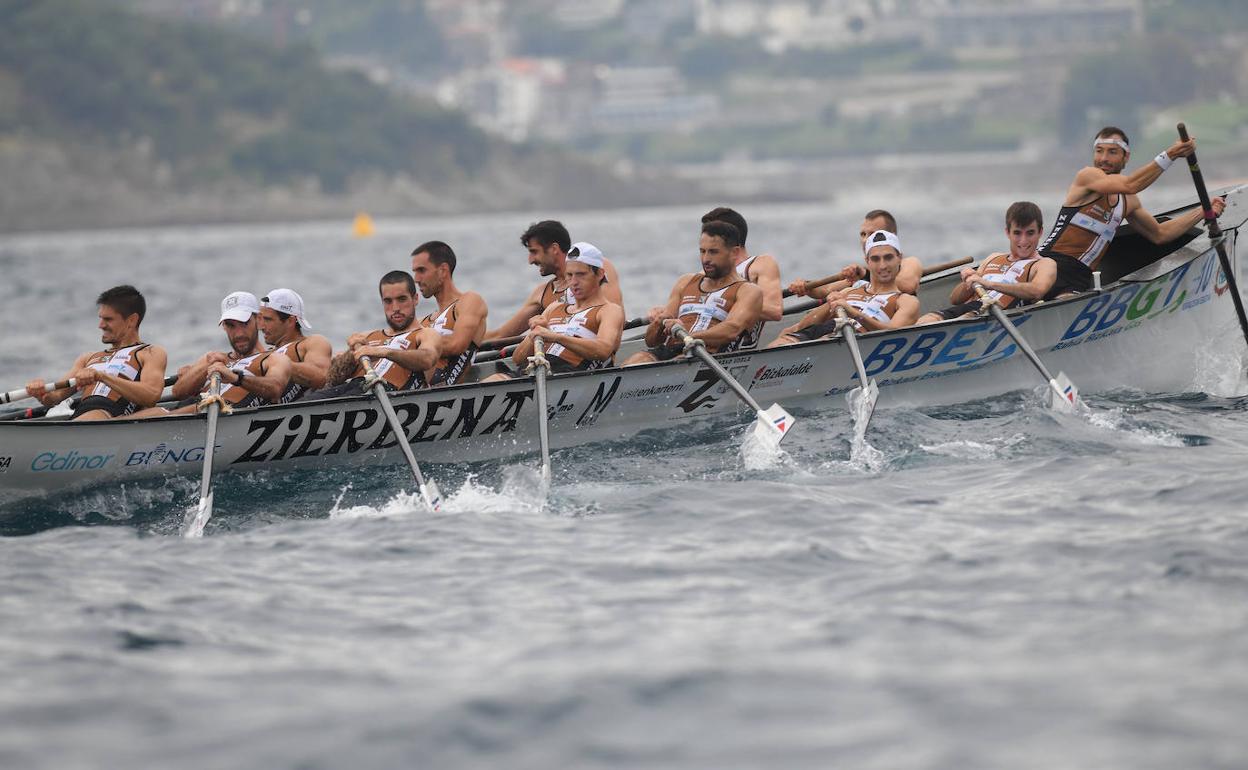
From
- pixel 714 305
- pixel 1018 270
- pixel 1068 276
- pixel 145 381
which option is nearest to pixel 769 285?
pixel 714 305

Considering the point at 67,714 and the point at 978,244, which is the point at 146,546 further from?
the point at 978,244

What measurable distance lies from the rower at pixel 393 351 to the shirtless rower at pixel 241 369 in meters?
0.46

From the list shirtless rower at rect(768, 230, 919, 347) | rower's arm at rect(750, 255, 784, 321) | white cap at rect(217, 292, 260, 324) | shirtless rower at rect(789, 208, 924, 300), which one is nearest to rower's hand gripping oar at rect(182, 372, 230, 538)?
white cap at rect(217, 292, 260, 324)

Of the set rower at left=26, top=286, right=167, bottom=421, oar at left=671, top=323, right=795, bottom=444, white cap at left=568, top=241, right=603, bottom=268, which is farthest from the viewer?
white cap at left=568, top=241, right=603, bottom=268

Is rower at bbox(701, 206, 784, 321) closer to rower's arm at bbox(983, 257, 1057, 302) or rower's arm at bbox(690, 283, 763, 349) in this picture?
rower's arm at bbox(690, 283, 763, 349)

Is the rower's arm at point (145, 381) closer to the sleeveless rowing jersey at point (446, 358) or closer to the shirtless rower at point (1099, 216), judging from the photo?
the sleeveless rowing jersey at point (446, 358)

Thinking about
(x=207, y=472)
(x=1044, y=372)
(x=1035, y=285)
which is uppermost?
(x=207, y=472)

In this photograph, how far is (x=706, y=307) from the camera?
44.6ft

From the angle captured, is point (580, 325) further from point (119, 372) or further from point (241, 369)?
point (119, 372)

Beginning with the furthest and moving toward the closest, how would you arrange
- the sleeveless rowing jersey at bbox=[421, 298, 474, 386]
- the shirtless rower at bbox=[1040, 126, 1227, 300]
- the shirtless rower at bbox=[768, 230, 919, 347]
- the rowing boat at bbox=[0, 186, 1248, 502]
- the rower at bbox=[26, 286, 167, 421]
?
1. the shirtless rower at bbox=[1040, 126, 1227, 300]
2. the shirtless rower at bbox=[768, 230, 919, 347]
3. the sleeveless rowing jersey at bbox=[421, 298, 474, 386]
4. the rower at bbox=[26, 286, 167, 421]
5. the rowing boat at bbox=[0, 186, 1248, 502]

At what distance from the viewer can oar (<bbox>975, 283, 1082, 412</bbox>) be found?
1296 centimetres

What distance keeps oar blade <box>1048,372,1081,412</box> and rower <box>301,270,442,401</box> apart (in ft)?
16.0

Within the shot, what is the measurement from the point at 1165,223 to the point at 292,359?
7846 mm

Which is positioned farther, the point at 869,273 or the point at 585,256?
the point at 869,273
